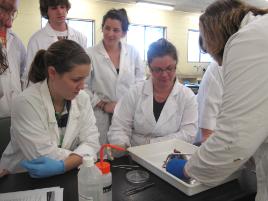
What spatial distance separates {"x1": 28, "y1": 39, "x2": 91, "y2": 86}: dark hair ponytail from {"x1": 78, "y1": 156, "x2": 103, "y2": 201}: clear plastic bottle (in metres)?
0.63

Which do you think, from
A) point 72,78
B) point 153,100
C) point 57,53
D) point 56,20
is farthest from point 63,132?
point 56,20

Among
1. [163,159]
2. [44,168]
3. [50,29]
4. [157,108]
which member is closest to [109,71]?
[50,29]

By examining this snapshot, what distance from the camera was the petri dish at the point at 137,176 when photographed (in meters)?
0.92

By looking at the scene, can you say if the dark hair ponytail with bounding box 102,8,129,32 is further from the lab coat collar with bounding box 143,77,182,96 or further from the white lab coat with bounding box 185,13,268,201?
the white lab coat with bounding box 185,13,268,201

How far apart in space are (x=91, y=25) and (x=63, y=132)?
386 centimetres

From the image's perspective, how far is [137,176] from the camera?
947mm

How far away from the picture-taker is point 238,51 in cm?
70

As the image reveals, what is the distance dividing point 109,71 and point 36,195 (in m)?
1.39

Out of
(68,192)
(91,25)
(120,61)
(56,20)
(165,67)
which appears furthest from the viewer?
(91,25)

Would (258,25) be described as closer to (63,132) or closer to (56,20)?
(63,132)

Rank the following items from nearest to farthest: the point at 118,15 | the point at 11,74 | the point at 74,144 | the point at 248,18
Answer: the point at 248,18, the point at 74,144, the point at 11,74, the point at 118,15

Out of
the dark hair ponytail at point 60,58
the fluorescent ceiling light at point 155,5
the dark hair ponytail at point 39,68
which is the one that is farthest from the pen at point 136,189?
the fluorescent ceiling light at point 155,5

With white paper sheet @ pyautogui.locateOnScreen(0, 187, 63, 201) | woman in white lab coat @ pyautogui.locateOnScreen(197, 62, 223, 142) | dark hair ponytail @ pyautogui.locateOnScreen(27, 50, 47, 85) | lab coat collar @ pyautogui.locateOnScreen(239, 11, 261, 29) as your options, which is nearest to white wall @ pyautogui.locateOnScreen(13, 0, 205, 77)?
dark hair ponytail @ pyautogui.locateOnScreen(27, 50, 47, 85)

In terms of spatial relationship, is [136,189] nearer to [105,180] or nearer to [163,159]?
[105,180]
